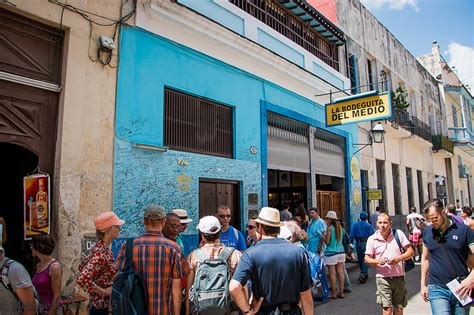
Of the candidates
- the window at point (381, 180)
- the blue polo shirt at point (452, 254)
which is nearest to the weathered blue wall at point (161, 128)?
the blue polo shirt at point (452, 254)

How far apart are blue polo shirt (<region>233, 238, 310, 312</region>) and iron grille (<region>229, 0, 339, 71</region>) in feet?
22.8

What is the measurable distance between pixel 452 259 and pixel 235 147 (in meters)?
4.74

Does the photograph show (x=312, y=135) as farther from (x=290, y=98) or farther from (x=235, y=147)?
(x=235, y=147)

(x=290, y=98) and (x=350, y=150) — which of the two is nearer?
(x=290, y=98)

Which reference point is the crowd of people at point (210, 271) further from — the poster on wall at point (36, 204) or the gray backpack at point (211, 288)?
the poster on wall at point (36, 204)

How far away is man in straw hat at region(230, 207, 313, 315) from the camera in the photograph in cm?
290

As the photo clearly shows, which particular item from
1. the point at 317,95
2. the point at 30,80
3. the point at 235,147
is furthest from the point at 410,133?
the point at 30,80

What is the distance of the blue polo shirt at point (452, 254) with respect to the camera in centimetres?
367

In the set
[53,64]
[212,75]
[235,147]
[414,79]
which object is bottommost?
[235,147]

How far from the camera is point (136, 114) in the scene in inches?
229

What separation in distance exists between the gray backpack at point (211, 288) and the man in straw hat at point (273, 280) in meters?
0.50

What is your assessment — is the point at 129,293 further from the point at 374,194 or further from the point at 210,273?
the point at 374,194

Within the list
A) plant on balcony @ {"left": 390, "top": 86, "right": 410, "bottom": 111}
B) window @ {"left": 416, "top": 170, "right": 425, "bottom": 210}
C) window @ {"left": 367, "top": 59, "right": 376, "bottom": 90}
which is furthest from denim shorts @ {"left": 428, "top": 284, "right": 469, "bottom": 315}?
window @ {"left": 416, "top": 170, "right": 425, "bottom": 210}

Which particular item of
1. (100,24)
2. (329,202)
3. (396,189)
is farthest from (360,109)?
(396,189)
